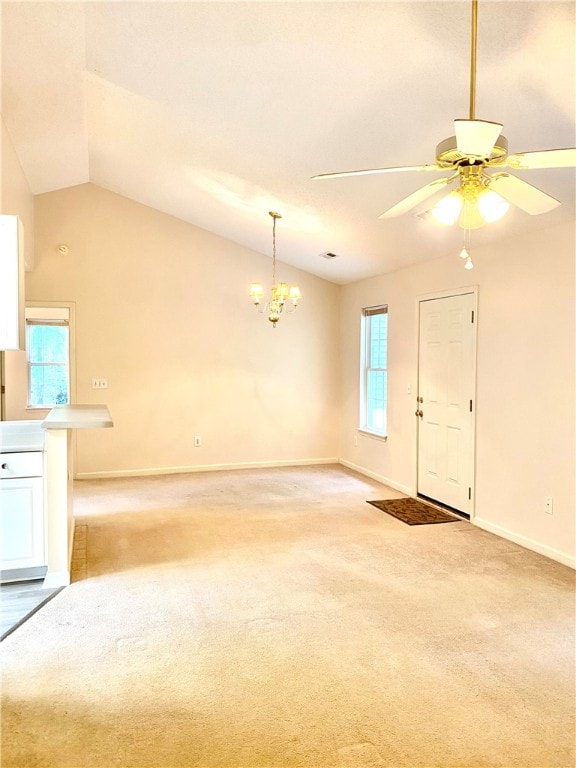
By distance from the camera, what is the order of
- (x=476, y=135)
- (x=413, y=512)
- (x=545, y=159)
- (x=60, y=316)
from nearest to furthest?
(x=476, y=135) → (x=545, y=159) → (x=413, y=512) → (x=60, y=316)

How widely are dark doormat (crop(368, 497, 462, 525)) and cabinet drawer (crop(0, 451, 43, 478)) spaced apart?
294 centimetres

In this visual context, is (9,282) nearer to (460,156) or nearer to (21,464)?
(21,464)

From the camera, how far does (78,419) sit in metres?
3.38

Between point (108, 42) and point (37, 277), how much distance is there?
352 cm

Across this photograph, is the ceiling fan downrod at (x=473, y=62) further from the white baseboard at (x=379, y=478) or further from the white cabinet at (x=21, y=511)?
the white baseboard at (x=379, y=478)

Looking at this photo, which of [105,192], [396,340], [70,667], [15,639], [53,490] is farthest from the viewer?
[105,192]

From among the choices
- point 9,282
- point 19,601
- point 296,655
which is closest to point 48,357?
point 9,282

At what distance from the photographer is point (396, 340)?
5895 mm

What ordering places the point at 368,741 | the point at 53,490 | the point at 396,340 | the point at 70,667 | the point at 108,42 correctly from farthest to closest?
1. the point at 396,340
2. the point at 53,490
3. the point at 108,42
4. the point at 70,667
5. the point at 368,741

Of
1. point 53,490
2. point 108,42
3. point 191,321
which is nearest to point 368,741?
point 53,490

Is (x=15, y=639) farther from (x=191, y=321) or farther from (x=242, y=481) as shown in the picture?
(x=191, y=321)

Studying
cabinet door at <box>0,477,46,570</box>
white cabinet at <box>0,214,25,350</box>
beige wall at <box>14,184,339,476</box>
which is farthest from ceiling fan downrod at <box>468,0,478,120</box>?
beige wall at <box>14,184,339,476</box>

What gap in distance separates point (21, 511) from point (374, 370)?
4280 mm

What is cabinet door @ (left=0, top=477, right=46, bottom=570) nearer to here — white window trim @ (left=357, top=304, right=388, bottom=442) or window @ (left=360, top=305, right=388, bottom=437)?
window @ (left=360, top=305, right=388, bottom=437)
